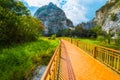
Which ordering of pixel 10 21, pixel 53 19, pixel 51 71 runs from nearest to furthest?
pixel 51 71, pixel 10 21, pixel 53 19

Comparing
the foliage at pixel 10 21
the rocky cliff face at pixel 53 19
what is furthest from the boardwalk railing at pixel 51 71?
the rocky cliff face at pixel 53 19

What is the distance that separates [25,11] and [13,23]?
10.2 meters

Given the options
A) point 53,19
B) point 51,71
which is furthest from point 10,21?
point 53,19

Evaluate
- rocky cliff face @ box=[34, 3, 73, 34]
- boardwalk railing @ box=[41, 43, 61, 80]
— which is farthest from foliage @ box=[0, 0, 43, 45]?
rocky cliff face @ box=[34, 3, 73, 34]

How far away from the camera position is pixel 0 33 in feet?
75.3

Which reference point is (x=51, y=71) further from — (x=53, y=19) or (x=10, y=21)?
(x=53, y=19)

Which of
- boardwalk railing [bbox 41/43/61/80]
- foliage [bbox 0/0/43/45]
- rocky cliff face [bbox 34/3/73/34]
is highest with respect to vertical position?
rocky cliff face [bbox 34/3/73/34]

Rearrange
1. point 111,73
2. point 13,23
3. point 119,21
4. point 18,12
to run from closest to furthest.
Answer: point 111,73
point 13,23
point 18,12
point 119,21

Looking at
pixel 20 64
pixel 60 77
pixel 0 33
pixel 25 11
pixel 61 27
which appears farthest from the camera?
pixel 61 27

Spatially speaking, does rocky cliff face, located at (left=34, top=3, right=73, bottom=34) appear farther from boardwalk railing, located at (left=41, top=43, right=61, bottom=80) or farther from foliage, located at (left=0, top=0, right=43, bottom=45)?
boardwalk railing, located at (left=41, top=43, right=61, bottom=80)

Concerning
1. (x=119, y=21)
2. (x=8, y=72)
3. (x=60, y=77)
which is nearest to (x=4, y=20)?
(x=8, y=72)

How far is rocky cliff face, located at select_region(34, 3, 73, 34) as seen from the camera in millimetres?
149600

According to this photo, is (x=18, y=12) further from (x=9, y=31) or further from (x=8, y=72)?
(x=8, y=72)

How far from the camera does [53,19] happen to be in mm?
158250
